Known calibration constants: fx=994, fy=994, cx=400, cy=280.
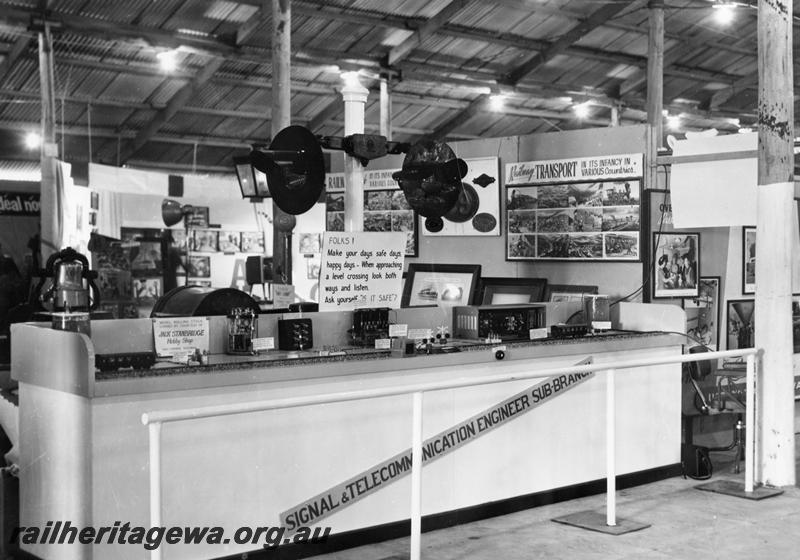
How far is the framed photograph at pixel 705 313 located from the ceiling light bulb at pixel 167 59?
7.99m

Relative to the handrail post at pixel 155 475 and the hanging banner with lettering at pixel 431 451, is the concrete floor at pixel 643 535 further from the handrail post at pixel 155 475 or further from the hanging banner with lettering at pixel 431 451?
the handrail post at pixel 155 475

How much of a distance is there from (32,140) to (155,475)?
40.8 feet

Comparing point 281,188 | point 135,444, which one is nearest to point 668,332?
point 281,188

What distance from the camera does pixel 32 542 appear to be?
4.37 m

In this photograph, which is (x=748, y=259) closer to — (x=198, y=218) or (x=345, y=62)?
(x=345, y=62)

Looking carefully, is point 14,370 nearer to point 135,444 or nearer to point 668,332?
point 135,444

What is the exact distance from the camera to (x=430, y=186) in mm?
5801

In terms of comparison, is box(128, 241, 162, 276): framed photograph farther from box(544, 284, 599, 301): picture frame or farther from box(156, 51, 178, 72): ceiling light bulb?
box(544, 284, 599, 301): picture frame

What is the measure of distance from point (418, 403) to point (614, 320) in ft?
8.82

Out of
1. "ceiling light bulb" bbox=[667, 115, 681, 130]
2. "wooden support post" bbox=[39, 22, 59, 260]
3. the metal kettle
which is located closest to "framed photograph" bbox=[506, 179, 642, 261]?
the metal kettle

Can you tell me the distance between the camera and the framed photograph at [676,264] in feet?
23.1

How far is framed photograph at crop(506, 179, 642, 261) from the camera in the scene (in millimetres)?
7074

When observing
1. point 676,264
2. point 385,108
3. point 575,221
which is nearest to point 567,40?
point 385,108

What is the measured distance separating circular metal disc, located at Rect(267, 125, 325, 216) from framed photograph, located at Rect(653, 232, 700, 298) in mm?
2849
